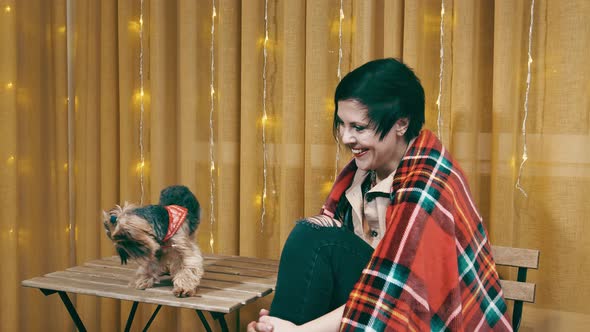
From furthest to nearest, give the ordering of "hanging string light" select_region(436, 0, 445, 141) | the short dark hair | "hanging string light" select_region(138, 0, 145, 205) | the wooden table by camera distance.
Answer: "hanging string light" select_region(138, 0, 145, 205) → "hanging string light" select_region(436, 0, 445, 141) → the wooden table → the short dark hair

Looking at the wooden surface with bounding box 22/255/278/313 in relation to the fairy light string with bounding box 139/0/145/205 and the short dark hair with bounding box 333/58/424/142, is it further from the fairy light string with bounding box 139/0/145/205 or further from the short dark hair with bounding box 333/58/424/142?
the short dark hair with bounding box 333/58/424/142

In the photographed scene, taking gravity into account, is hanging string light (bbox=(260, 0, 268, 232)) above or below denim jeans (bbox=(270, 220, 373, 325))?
above

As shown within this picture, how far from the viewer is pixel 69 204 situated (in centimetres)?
203

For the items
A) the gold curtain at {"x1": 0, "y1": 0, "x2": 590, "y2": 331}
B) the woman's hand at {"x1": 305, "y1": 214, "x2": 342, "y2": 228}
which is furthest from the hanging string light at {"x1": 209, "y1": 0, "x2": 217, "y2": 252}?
the woman's hand at {"x1": 305, "y1": 214, "x2": 342, "y2": 228}

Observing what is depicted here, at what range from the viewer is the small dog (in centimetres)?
115

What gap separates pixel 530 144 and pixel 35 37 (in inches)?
65.6

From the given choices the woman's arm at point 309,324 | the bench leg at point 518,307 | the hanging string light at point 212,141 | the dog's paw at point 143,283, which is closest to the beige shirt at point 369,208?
the woman's arm at point 309,324

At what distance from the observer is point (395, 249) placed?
96 centimetres

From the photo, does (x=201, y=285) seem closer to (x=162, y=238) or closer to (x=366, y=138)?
(x=162, y=238)

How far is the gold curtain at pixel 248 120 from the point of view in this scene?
4.37 ft

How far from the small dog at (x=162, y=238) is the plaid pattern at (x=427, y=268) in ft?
1.44

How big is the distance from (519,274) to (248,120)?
2.92ft

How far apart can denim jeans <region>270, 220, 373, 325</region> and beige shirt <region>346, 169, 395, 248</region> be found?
141 mm

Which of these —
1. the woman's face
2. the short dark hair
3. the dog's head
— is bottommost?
the dog's head
